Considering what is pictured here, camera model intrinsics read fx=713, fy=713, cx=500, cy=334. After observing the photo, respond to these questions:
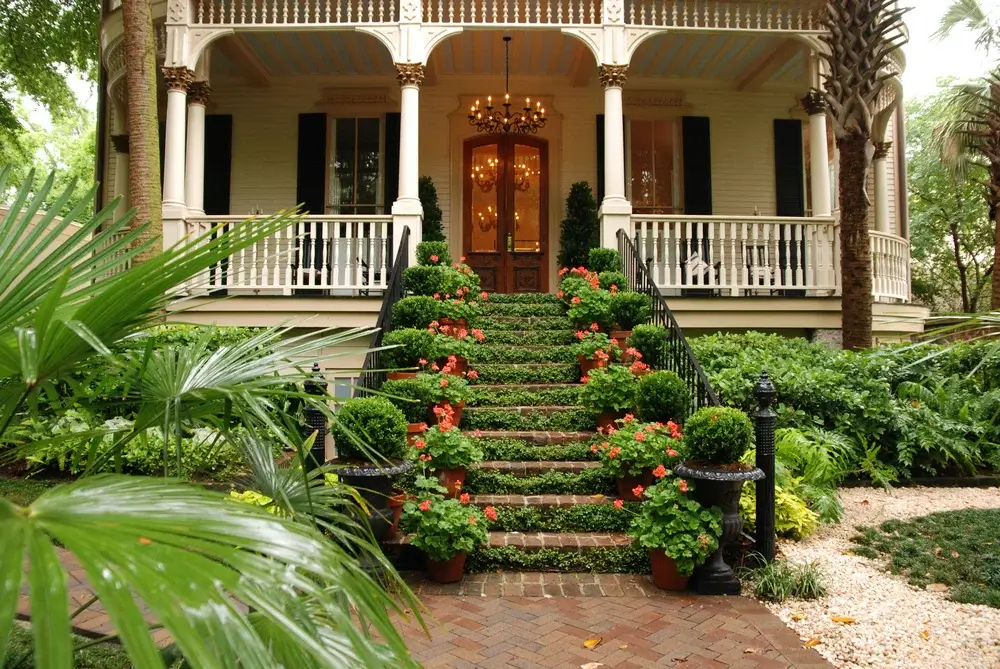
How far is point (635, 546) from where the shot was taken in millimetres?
4883

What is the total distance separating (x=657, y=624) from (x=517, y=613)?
786mm

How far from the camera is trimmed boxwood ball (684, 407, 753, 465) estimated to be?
459 centimetres

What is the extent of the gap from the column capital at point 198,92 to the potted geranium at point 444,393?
6208 mm

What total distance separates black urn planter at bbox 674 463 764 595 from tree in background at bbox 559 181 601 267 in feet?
24.0

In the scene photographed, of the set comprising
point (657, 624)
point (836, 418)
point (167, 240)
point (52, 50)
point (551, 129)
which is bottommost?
point (657, 624)

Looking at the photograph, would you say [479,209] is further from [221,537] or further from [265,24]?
[221,537]

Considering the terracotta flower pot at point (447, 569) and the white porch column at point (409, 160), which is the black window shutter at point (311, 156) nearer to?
the white porch column at point (409, 160)

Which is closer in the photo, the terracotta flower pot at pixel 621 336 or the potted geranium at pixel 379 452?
the potted geranium at pixel 379 452

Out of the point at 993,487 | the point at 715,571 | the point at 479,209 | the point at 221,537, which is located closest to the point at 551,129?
the point at 479,209

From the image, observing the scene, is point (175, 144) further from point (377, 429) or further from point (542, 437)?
point (377, 429)

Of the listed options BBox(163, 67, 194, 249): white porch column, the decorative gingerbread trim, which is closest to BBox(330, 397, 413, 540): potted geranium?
BBox(163, 67, 194, 249): white porch column

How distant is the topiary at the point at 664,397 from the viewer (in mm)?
5871

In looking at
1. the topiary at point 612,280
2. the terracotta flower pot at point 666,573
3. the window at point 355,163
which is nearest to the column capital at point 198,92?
the window at point 355,163

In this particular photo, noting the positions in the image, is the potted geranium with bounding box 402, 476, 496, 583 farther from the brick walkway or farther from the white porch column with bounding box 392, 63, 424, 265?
the white porch column with bounding box 392, 63, 424, 265
